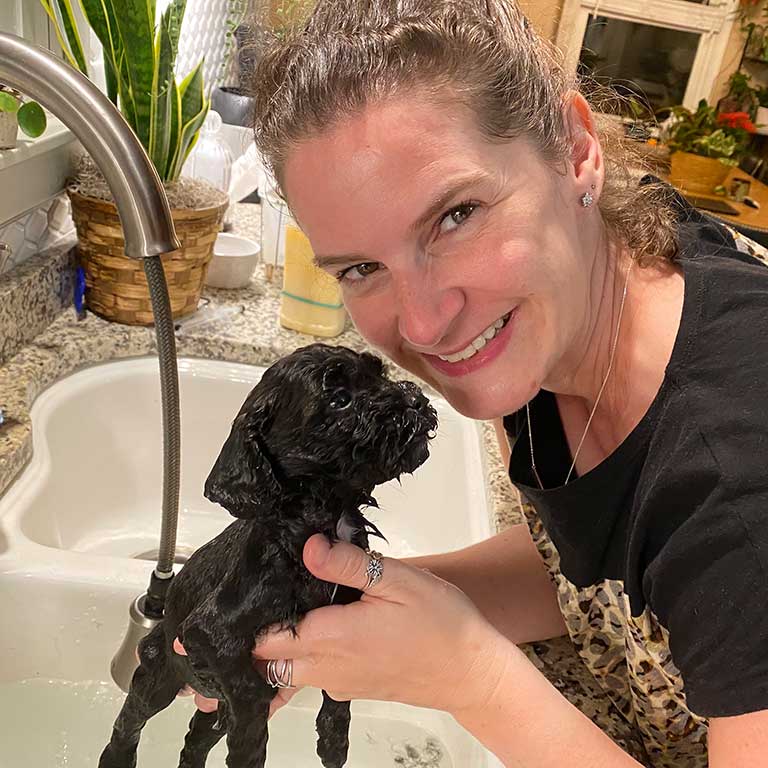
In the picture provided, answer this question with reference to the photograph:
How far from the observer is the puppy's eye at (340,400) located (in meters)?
0.59

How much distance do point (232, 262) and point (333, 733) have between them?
4.61ft

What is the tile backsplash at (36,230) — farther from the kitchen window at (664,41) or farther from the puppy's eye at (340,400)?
the kitchen window at (664,41)

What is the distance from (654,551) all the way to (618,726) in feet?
0.98

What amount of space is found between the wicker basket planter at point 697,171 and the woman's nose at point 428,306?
110 inches

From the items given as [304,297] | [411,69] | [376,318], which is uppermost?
[411,69]

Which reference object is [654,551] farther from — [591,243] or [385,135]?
[385,135]

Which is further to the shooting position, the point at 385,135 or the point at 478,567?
the point at 478,567

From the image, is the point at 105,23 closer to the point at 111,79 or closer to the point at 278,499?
the point at 111,79

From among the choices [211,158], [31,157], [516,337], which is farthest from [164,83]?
[516,337]

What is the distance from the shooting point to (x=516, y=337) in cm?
78

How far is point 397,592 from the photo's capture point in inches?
28.0

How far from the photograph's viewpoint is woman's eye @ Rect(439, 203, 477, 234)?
711 millimetres

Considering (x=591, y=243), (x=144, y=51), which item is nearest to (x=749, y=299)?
(x=591, y=243)

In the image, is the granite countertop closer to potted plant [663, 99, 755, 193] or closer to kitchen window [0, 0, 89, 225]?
kitchen window [0, 0, 89, 225]
